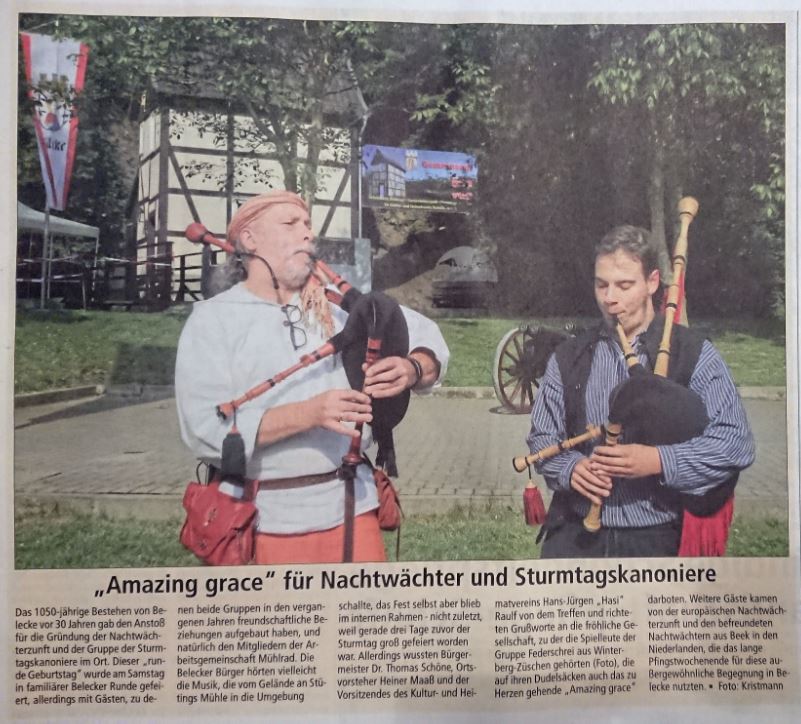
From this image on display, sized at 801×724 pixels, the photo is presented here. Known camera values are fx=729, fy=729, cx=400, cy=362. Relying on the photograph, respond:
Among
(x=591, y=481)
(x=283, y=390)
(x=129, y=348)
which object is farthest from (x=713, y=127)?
(x=129, y=348)

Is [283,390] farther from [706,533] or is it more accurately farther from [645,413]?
[706,533]

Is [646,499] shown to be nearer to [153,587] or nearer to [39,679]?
[153,587]

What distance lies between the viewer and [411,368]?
215 cm

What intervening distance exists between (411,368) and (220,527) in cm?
71

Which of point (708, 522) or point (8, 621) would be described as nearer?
point (8, 621)

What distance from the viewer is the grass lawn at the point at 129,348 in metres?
2.07

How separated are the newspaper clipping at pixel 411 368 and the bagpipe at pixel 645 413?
0.05 feet

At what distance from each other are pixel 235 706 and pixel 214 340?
→ 1.03 meters

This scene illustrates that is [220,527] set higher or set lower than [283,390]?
lower

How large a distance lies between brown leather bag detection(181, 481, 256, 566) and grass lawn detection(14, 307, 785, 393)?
1.16 ft

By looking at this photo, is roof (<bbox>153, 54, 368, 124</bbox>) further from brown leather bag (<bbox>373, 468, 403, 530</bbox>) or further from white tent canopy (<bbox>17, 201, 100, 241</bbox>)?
brown leather bag (<bbox>373, 468, 403, 530</bbox>)

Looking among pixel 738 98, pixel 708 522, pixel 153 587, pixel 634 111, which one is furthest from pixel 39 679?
pixel 738 98

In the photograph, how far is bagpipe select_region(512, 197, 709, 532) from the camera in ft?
7.00

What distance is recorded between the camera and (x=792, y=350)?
7.30ft
